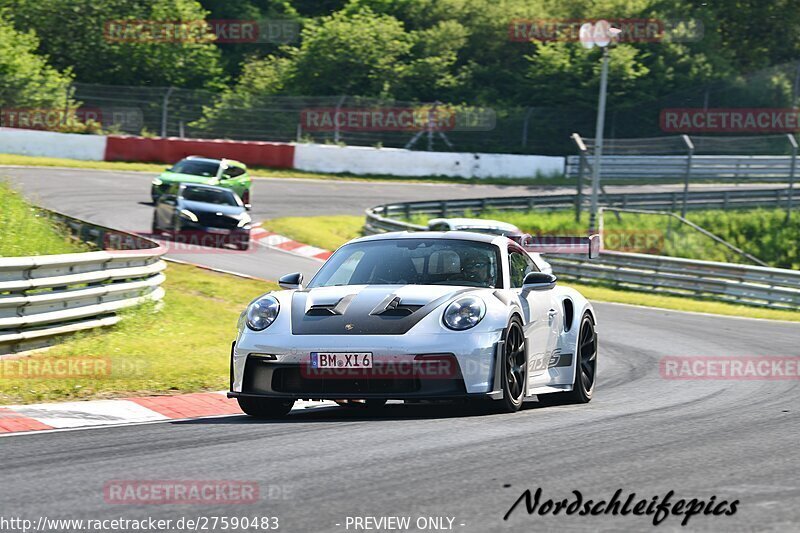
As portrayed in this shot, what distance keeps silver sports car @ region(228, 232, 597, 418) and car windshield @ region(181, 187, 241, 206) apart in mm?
16683

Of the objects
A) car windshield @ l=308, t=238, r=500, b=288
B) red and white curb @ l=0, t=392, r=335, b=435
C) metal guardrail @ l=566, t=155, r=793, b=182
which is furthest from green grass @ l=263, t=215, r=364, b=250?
car windshield @ l=308, t=238, r=500, b=288

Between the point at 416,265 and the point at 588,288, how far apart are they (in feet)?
58.9

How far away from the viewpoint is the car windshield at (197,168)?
29172 mm

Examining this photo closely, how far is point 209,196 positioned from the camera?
26.0 meters

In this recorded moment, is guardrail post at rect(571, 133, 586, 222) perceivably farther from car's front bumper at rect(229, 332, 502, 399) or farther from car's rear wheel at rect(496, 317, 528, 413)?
car's front bumper at rect(229, 332, 502, 399)

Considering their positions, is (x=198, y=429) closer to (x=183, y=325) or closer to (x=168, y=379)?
(x=168, y=379)

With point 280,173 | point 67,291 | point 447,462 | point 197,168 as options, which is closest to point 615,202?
point 280,173

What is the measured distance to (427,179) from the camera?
44.4m

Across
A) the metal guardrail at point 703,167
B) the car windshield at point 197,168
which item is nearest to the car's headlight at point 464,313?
the car windshield at point 197,168

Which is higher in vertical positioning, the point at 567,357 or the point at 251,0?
the point at 251,0

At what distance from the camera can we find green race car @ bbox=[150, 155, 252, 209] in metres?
28.5

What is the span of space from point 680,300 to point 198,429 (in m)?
19.3

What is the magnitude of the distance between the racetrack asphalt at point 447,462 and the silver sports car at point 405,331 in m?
0.23

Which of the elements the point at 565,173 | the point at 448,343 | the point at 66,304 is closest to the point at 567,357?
the point at 448,343
